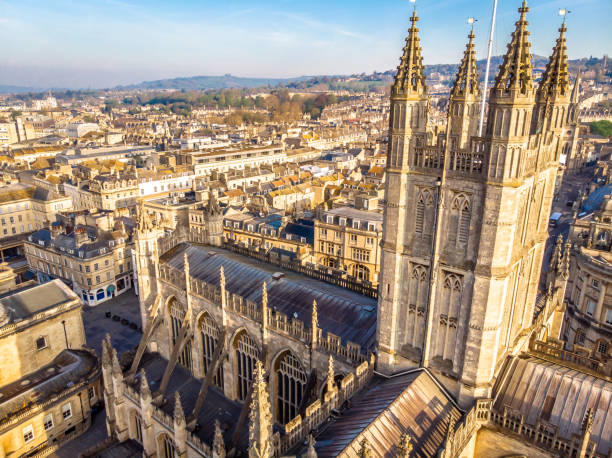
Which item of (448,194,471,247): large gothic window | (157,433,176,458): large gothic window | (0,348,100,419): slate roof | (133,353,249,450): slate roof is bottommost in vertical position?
(0,348,100,419): slate roof

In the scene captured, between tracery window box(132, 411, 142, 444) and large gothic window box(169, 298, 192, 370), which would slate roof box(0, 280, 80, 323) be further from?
tracery window box(132, 411, 142, 444)

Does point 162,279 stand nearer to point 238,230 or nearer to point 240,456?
point 240,456

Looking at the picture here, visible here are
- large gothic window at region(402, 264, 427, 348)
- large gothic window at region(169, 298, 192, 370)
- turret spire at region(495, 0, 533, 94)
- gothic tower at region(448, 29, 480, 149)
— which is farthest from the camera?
large gothic window at region(169, 298, 192, 370)

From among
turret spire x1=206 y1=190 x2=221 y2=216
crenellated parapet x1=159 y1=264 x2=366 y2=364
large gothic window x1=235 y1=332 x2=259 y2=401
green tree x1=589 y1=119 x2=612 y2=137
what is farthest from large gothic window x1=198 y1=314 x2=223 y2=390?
green tree x1=589 y1=119 x2=612 y2=137

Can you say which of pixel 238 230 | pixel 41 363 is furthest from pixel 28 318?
pixel 238 230

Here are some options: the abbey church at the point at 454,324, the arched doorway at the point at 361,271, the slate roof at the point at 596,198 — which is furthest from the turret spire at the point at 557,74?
the slate roof at the point at 596,198

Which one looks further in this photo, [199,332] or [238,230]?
[238,230]

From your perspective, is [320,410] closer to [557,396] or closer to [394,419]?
[394,419]

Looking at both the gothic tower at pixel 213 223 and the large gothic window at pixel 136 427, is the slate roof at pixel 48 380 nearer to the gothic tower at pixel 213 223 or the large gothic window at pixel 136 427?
the large gothic window at pixel 136 427
